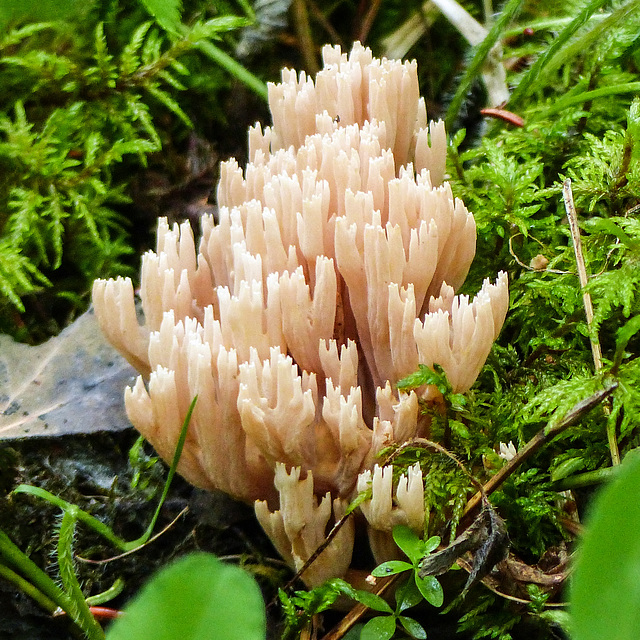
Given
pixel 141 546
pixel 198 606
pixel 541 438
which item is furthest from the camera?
pixel 141 546

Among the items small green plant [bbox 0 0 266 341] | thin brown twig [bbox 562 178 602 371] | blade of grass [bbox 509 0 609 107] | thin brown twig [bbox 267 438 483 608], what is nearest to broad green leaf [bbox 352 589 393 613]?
thin brown twig [bbox 267 438 483 608]

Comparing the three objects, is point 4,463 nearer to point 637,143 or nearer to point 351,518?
point 351,518

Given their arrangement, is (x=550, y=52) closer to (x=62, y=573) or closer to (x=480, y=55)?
(x=480, y=55)

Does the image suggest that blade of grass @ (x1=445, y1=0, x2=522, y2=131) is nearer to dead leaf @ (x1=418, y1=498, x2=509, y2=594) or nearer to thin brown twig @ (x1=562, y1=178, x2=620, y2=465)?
thin brown twig @ (x1=562, y1=178, x2=620, y2=465)

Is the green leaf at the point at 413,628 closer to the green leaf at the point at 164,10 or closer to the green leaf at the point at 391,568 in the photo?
the green leaf at the point at 391,568

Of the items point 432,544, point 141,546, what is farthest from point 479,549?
point 141,546

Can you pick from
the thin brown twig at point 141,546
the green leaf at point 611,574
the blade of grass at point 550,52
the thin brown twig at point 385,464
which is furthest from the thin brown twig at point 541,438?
the blade of grass at point 550,52
